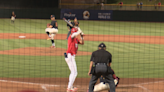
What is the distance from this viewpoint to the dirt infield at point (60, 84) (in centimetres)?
920

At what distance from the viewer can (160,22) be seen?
3684 centimetres

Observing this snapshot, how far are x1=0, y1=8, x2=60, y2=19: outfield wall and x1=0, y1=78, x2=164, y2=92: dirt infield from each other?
28478mm

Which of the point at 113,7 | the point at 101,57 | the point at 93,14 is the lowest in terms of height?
the point at 101,57

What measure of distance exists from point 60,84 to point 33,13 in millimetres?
Answer: 29489

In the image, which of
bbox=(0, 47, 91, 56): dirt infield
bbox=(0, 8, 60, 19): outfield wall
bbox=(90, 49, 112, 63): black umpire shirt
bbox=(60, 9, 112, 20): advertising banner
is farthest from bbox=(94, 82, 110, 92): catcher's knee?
bbox=(0, 8, 60, 19): outfield wall

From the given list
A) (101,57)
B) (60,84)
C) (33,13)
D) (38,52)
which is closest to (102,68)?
(101,57)

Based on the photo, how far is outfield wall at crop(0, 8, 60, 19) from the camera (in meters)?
38.2

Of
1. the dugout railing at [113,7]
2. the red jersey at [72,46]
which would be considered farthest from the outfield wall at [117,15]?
the red jersey at [72,46]

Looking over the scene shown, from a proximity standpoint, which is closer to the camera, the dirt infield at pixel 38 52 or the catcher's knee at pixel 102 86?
the catcher's knee at pixel 102 86

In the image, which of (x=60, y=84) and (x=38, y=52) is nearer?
(x=60, y=84)

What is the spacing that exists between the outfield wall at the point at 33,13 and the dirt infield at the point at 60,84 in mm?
28478

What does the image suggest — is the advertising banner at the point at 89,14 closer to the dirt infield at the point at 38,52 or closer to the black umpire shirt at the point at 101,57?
the dirt infield at the point at 38,52

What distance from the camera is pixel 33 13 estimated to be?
38.2 m

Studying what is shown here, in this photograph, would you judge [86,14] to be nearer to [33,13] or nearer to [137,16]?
[137,16]
